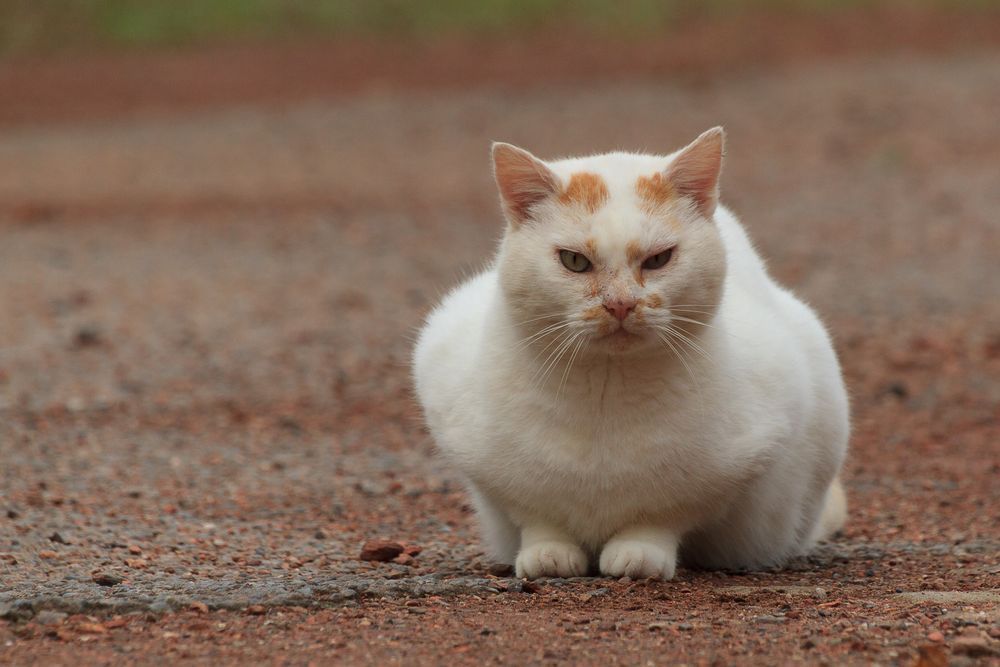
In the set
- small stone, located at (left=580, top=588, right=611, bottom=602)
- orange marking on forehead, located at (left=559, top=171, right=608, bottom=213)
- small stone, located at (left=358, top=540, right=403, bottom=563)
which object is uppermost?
orange marking on forehead, located at (left=559, top=171, right=608, bottom=213)

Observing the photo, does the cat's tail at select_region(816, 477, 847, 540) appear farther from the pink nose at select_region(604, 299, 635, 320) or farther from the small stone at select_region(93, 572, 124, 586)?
the small stone at select_region(93, 572, 124, 586)

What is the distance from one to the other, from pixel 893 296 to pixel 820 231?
6.59ft

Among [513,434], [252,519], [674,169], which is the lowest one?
[252,519]

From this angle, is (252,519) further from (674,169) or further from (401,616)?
(674,169)

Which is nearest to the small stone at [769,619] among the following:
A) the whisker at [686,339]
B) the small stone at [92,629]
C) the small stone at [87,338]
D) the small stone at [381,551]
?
the whisker at [686,339]

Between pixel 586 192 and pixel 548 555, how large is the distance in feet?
3.37

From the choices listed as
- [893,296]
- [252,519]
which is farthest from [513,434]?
[893,296]

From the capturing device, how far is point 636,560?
3992 mm

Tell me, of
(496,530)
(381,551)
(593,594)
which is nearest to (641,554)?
(593,594)

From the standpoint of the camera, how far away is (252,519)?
5066 mm

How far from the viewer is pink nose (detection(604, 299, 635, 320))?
370 centimetres

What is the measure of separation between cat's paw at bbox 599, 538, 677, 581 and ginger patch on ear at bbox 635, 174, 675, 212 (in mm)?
953

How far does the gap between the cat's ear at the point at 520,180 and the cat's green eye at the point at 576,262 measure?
Result: 22cm

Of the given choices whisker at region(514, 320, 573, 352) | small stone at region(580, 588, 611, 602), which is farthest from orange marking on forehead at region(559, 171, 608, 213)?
small stone at region(580, 588, 611, 602)
